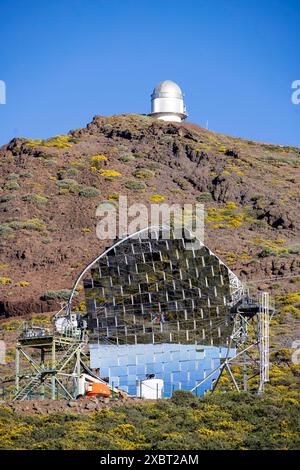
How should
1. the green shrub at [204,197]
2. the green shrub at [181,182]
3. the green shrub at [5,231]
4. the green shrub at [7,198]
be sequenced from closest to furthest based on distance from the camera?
the green shrub at [5,231], the green shrub at [7,198], the green shrub at [204,197], the green shrub at [181,182]

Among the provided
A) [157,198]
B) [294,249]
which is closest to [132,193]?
[157,198]

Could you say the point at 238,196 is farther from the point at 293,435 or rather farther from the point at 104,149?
the point at 293,435

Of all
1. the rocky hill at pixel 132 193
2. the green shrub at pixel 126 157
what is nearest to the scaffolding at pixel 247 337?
the rocky hill at pixel 132 193

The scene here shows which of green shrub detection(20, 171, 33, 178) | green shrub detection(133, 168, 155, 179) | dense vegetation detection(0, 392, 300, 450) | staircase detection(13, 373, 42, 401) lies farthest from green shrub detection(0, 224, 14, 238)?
dense vegetation detection(0, 392, 300, 450)

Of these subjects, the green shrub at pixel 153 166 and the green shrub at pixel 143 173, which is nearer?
the green shrub at pixel 143 173

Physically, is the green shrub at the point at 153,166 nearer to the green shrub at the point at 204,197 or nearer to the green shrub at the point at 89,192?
the green shrub at the point at 204,197

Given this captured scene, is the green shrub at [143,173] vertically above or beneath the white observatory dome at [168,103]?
beneath

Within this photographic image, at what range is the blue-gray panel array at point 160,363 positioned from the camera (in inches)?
2387

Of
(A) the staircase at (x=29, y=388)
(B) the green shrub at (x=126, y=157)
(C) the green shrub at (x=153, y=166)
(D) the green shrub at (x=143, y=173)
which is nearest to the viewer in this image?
(A) the staircase at (x=29, y=388)

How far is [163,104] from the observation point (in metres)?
149

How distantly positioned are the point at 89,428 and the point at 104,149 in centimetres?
8656

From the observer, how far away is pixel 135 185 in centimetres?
12650

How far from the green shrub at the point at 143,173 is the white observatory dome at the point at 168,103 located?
1566 centimetres

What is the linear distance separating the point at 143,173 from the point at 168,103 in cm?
1946
